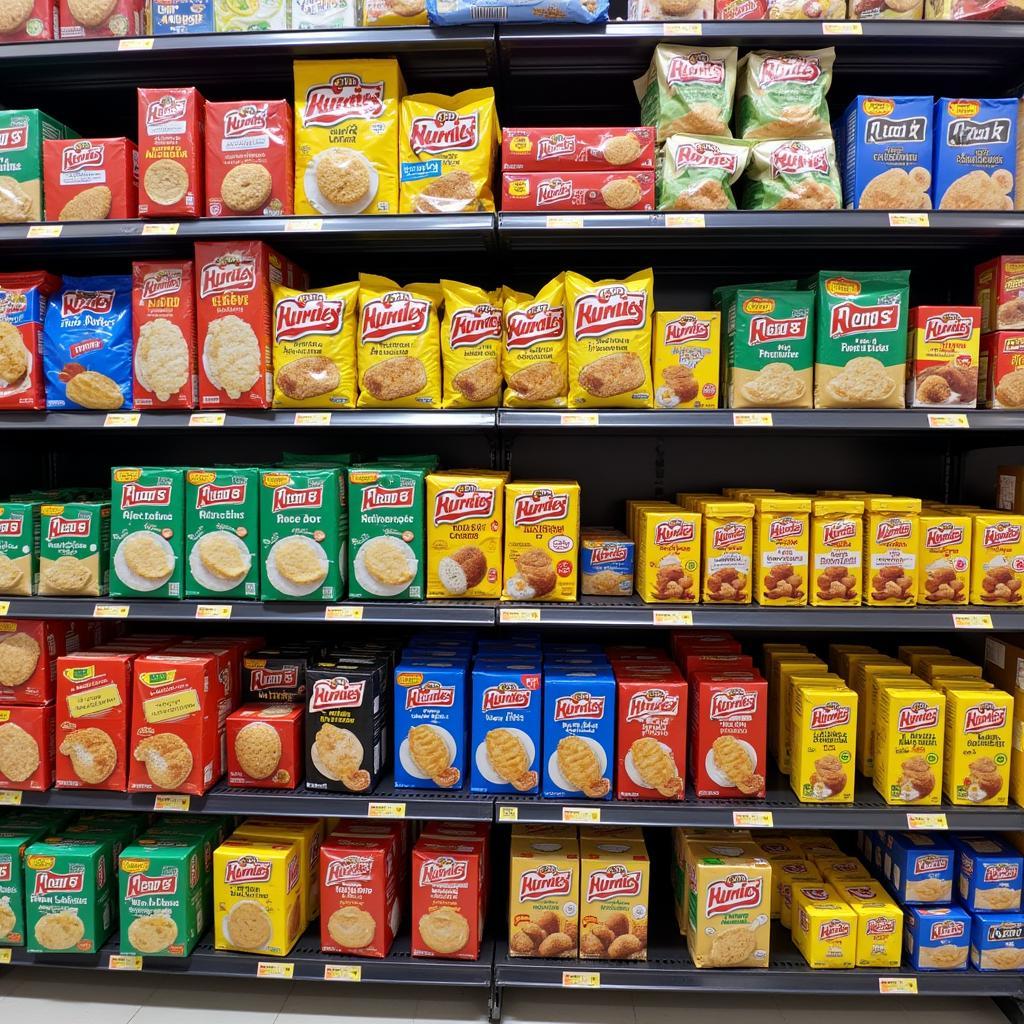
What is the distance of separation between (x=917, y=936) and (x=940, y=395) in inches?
60.4

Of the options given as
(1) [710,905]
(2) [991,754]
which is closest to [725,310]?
(2) [991,754]

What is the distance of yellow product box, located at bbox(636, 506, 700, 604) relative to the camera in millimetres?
1967

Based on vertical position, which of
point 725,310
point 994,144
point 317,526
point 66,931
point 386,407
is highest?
point 994,144

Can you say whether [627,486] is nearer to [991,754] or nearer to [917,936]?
[991,754]

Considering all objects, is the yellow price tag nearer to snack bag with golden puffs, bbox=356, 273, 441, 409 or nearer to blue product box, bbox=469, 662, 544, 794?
blue product box, bbox=469, 662, 544, 794

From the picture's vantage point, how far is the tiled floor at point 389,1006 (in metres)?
2.01

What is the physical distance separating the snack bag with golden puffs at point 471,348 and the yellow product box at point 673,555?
60 centimetres

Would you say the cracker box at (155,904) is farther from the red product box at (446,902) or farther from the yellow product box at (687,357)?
the yellow product box at (687,357)

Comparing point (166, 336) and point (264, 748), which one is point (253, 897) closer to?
point (264, 748)

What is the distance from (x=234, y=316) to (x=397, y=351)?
0.48 metres

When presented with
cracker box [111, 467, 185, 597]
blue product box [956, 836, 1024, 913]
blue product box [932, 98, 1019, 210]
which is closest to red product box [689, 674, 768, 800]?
blue product box [956, 836, 1024, 913]

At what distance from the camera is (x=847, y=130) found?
201 cm

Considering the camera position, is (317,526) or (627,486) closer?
(317,526)

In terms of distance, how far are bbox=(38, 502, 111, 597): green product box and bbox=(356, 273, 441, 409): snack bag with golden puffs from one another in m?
0.91
